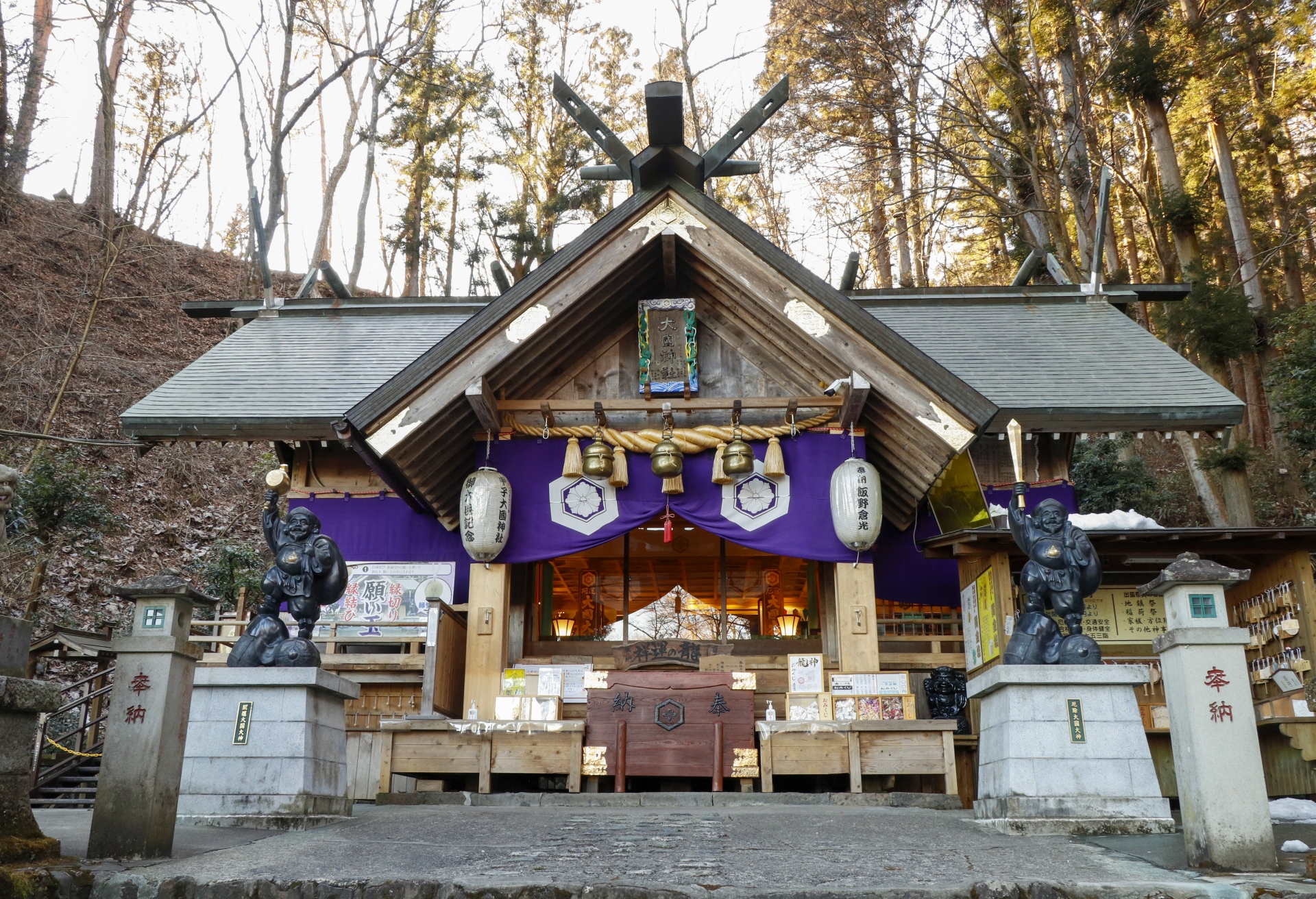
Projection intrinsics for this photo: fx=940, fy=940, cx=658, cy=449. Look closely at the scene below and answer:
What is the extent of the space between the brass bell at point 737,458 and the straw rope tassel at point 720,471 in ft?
0.12

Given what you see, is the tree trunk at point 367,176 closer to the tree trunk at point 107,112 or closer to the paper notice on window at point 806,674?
the tree trunk at point 107,112

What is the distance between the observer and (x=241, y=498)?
23438 millimetres

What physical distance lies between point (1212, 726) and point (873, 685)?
4.14 m

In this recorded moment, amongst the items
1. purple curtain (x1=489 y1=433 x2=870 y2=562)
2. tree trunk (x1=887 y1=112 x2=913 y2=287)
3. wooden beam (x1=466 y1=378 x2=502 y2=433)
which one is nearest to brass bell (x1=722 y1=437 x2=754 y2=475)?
purple curtain (x1=489 y1=433 x2=870 y2=562)

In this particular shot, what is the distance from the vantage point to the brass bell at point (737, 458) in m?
10.0

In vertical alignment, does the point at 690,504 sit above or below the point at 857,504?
above

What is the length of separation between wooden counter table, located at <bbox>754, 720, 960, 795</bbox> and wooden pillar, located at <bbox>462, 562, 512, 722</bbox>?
3014 millimetres

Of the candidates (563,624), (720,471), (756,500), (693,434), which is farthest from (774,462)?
(563,624)

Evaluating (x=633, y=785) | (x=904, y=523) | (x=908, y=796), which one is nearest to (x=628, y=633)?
(x=633, y=785)

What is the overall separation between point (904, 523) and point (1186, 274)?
9.31m

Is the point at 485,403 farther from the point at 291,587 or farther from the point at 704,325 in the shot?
the point at 291,587

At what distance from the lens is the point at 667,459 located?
33.0ft

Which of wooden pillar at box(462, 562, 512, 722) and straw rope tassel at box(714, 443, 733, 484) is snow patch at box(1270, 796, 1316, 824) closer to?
straw rope tassel at box(714, 443, 733, 484)

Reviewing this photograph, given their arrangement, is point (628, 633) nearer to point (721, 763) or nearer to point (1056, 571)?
point (721, 763)
